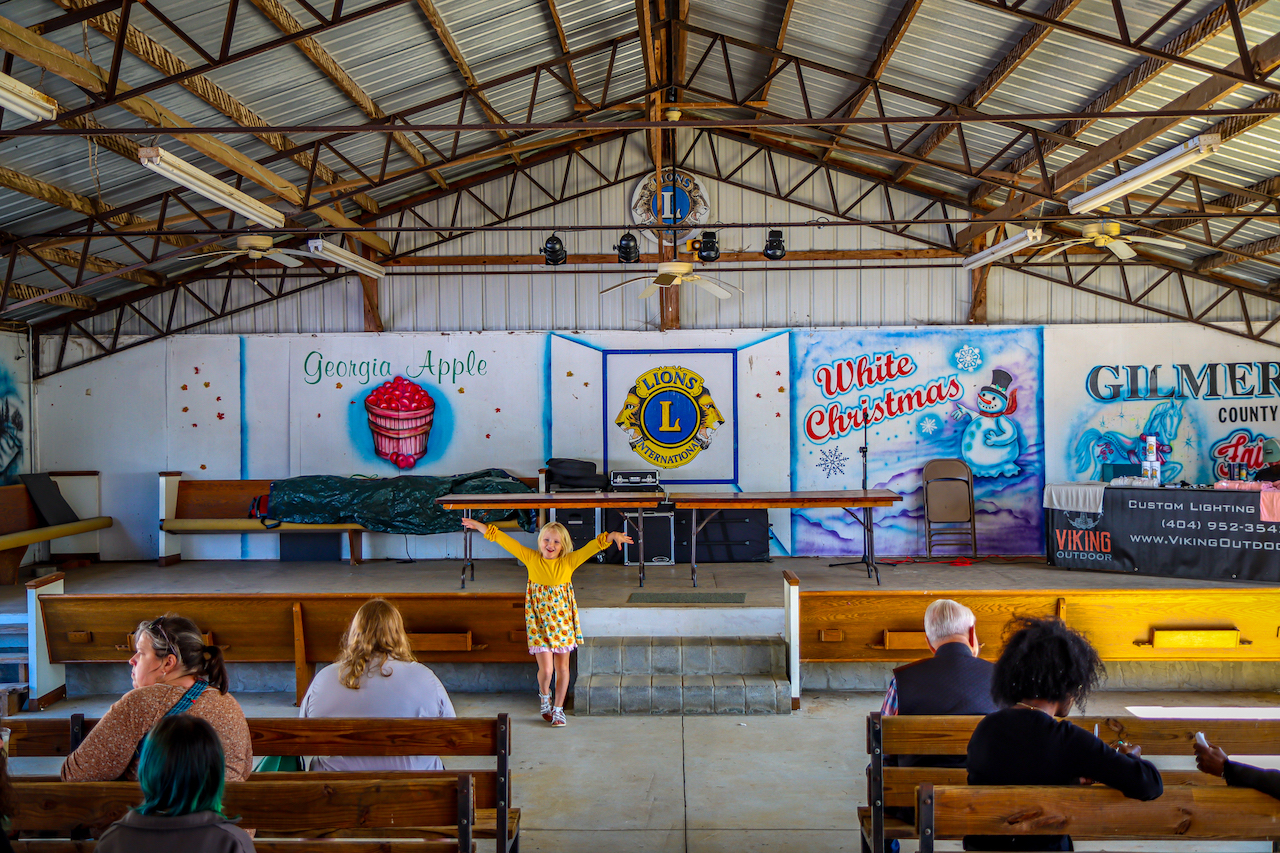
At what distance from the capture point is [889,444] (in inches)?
391

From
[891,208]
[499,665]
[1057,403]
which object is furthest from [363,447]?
[1057,403]

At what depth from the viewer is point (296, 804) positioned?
250cm

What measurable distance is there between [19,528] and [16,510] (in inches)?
8.6

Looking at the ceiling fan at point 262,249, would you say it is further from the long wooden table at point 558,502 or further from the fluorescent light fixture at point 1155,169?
the fluorescent light fixture at point 1155,169

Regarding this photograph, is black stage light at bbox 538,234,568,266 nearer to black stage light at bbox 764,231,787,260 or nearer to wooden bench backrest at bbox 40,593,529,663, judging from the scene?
black stage light at bbox 764,231,787,260

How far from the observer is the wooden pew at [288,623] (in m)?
6.18

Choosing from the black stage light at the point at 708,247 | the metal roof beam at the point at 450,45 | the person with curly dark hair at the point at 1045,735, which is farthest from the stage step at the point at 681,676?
the metal roof beam at the point at 450,45

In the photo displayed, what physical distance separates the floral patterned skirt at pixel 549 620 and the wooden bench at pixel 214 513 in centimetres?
419

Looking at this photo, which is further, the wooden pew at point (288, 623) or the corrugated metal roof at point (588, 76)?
the wooden pew at point (288, 623)

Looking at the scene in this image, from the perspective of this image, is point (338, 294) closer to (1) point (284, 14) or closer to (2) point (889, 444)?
(1) point (284, 14)

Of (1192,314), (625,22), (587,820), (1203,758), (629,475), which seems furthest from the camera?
(1192,314)

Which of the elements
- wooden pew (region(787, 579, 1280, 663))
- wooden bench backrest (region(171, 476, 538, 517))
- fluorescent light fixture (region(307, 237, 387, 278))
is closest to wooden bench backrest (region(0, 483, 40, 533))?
wooden bench backrest (region(171, 476, 538, 517))

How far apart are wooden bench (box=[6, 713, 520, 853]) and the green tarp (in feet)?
18.7

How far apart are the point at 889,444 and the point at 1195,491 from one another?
3212 mm
